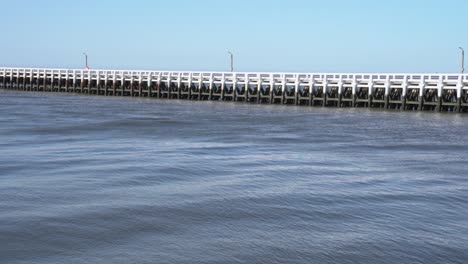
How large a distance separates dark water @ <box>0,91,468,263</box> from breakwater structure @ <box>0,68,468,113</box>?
54.2 feet

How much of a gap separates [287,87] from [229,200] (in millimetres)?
39267

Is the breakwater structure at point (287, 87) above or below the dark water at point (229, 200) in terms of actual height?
above

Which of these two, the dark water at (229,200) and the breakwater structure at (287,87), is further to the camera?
the breakwater structure at (287,87)

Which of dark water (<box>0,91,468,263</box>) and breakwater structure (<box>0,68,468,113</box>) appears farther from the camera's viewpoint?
breakwater structure (<box>0,68,468,113</box>)

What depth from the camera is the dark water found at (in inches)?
304

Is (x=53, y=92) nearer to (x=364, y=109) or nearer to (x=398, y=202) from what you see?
(x=364, y=109)

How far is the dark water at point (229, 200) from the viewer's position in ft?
25.3

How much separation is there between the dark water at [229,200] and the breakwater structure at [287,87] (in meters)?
A: 16.5

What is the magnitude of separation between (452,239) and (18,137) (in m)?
14.8

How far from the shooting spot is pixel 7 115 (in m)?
31.9

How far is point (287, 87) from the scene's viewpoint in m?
49.4

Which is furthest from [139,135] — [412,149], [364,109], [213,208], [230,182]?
[364,109]

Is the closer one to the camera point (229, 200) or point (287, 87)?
point (229, 200)

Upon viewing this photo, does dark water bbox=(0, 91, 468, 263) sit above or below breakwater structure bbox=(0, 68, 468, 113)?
below
